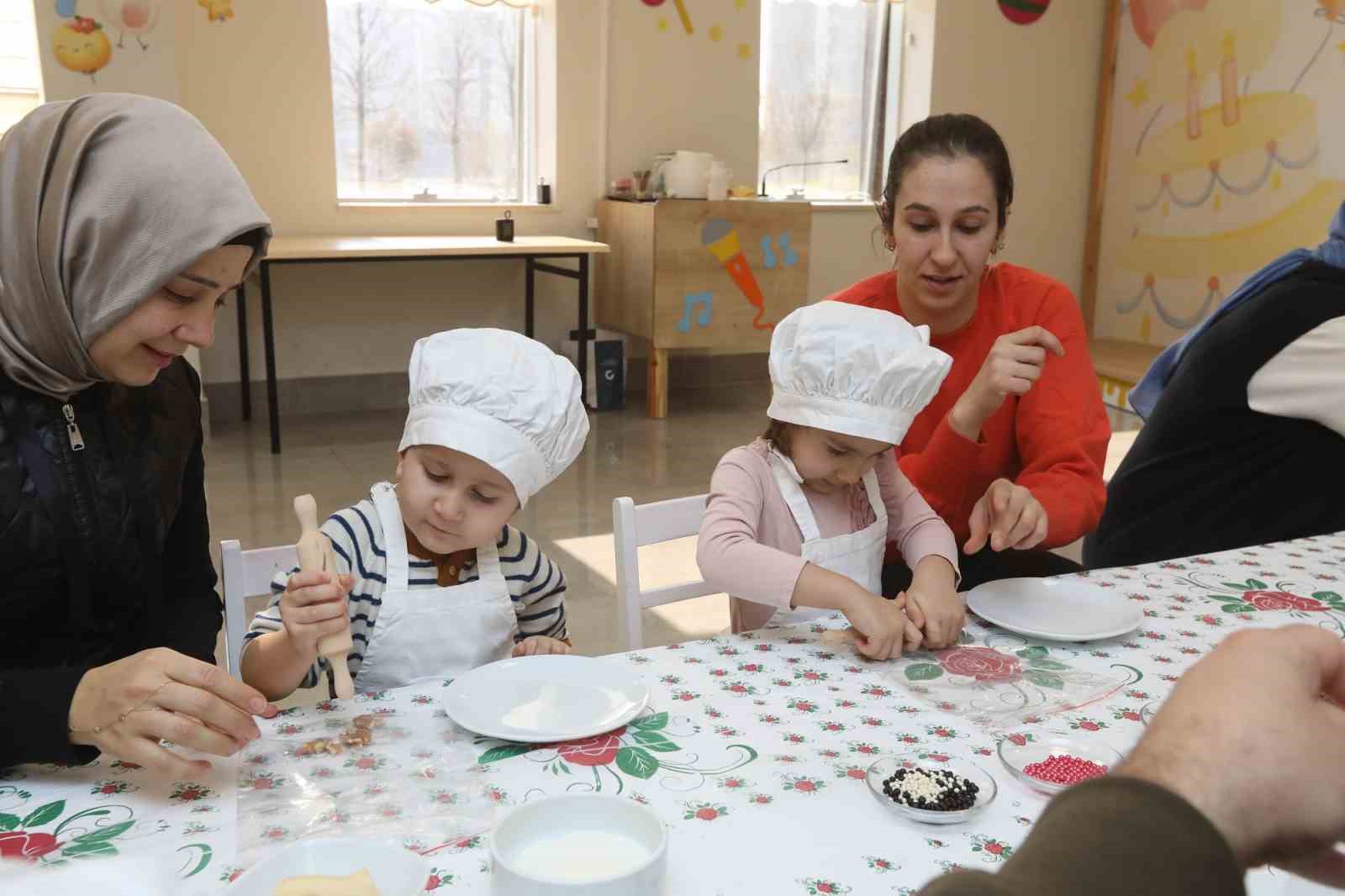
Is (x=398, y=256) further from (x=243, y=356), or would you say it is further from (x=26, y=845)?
(x=26, y=845)

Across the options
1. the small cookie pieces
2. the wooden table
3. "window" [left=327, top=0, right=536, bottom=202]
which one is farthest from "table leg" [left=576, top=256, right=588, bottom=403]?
the small cookie pieces

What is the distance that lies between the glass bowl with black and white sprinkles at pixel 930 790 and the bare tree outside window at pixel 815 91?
580 centimetres

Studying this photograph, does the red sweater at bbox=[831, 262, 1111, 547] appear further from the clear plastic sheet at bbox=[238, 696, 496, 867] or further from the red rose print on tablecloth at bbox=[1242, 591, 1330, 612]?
the clear plastic sheet at bbox=[238, 696, 496, 867]

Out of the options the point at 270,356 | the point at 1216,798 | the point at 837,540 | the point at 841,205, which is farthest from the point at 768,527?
the point at 841,205

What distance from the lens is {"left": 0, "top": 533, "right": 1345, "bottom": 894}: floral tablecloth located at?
930 mm

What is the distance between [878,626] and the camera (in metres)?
1.36

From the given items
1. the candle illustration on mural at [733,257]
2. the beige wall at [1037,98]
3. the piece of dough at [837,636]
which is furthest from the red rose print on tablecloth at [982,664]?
the beige wall at [1037,98]

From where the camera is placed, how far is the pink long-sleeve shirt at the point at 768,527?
4.90 feet

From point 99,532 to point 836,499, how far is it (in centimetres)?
102

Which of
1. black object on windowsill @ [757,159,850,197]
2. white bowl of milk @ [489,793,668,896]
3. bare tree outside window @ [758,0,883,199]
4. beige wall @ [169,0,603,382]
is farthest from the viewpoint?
black object on windowsill @ [757,159,850,197]

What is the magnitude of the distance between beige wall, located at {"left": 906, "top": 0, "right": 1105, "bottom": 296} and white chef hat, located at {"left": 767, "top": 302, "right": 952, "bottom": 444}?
5.67 metres

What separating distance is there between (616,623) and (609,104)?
3691 mm

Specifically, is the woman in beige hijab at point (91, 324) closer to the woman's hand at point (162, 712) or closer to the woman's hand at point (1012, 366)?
the woman's hand at point (162, 712)

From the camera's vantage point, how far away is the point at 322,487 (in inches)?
169
